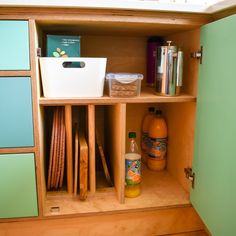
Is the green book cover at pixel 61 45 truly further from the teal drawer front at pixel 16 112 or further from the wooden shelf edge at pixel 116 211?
the wooden shelf edge at pixel 116 211

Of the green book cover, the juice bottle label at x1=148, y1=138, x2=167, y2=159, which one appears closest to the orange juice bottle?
the juice bottle label at x1=148, y1=138, x2=167, y2=159

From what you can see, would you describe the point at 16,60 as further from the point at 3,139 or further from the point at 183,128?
the point at 183,128

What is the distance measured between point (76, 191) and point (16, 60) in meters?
0.57

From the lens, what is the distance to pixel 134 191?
43.4 inches

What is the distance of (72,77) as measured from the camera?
94 cm

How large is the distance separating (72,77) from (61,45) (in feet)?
0.46

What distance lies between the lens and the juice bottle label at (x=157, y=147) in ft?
4.25

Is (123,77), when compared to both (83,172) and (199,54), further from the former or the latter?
(83,172)

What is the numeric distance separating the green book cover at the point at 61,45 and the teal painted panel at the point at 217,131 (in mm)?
465

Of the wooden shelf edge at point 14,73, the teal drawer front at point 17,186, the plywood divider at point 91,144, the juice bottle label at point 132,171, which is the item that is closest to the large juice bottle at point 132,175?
the juice bottle label at point 132,171

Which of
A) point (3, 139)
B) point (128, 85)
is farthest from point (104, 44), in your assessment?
point (3, 139)

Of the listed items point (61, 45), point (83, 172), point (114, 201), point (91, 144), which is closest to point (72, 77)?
point (61, 45)

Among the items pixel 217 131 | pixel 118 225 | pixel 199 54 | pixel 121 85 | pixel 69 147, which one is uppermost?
pixel 199 54

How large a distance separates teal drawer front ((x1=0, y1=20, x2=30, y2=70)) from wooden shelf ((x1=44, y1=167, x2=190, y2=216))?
53cm
